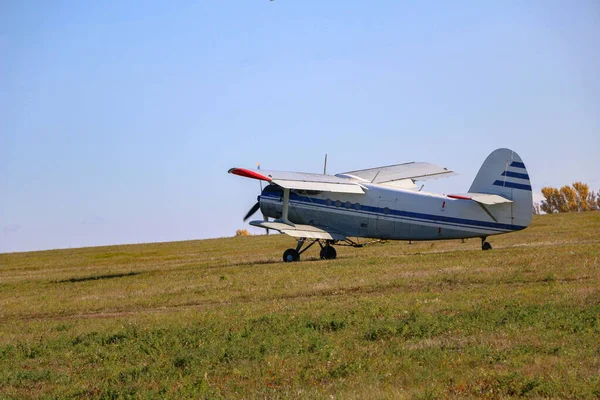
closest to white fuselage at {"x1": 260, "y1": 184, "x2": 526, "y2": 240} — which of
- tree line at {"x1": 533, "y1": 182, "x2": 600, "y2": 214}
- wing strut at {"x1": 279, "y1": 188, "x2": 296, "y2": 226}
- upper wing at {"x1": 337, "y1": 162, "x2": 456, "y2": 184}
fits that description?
wing strut at {"x1": 279, "y1": 188, "x2": 296, "y2": 226}

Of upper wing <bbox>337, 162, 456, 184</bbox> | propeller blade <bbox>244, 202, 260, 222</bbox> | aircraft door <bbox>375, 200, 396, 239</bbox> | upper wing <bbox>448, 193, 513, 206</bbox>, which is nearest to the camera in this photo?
upper wing <bbox>448, 193, 513, 206</bbox>

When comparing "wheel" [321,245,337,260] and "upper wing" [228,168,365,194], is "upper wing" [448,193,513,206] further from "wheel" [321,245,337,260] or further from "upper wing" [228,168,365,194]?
"wheel" [321,245,337,260]

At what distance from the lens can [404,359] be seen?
35.9 feet

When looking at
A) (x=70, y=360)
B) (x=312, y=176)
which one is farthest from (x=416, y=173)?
(x=70, y=360)

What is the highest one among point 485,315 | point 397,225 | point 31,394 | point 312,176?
point 312,176

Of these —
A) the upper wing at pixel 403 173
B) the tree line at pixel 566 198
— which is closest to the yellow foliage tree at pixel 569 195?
the tree line at pixel 566 198

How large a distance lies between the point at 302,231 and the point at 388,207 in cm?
322

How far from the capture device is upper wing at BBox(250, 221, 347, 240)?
2791 centimetres

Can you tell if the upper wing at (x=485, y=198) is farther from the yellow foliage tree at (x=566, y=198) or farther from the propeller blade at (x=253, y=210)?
the yellow foliage tree at (x=566, y=198)

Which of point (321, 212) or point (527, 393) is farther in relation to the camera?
point (321, 212)

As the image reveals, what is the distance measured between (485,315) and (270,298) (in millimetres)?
6973

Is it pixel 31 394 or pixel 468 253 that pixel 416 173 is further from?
pixel 31 394

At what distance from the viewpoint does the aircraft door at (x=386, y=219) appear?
2813 cm

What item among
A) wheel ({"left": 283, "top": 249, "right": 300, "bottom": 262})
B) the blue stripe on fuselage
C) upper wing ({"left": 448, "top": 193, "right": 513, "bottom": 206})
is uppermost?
upper wing ({"left": 448, "top": 193, "right": 513, "bottom": 206})
